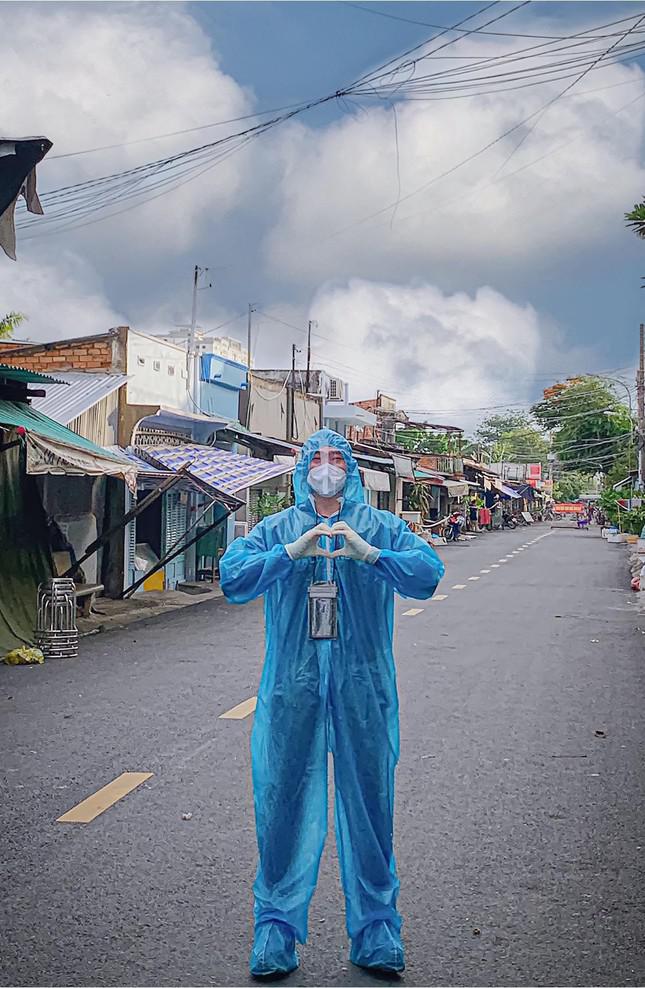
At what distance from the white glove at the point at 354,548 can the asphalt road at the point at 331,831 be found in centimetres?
142

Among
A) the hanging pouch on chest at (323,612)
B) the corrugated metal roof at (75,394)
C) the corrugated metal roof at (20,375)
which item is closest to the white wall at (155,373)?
the corrugated metal roof at (75,394)

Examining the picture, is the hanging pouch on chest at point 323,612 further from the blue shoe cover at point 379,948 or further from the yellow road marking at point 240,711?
the yellow road marking at point 240,711

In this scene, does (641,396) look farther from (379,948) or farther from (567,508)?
(567,508)

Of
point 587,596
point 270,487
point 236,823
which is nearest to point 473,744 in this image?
point 236,823

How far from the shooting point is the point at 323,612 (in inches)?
150

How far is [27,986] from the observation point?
355 centimetres

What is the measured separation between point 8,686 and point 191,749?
3.37 meters

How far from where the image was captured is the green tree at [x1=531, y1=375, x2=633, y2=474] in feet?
212

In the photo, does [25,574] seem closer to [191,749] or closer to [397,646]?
[397,646]

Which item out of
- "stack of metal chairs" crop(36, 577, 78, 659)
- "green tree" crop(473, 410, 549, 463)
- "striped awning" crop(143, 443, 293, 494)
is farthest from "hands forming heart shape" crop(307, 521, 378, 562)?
"green tree" crop(473, 410, 549, 463)

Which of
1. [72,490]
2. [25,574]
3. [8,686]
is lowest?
[8,686]

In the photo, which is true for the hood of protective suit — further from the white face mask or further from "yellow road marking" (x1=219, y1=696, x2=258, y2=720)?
"yellow road marking" (x1=219, y1=696, x2=258, y2=720)

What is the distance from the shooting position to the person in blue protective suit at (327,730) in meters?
3.77

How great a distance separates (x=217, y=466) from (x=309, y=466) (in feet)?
41.8
